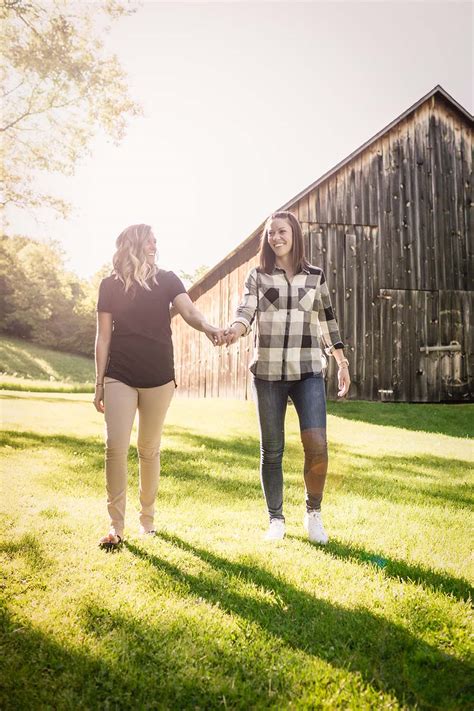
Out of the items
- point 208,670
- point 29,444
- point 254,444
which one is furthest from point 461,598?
point 29,444

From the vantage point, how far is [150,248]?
3676 millimetres

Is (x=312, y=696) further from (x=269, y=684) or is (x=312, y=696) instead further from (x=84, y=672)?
(x=84, y=672)

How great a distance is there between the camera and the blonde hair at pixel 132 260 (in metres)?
3.60

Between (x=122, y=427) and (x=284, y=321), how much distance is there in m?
1.40

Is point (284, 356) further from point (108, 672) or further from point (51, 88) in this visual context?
point (51, 88)

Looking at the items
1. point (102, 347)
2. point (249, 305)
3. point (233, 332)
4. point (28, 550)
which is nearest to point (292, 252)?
point (249, 305)

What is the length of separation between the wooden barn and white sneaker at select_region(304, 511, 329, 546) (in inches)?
349

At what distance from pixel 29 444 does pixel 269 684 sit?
6.14 meters

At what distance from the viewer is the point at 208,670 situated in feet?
6.95

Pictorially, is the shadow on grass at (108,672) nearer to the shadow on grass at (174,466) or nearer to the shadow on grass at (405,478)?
the shadow on grass at (174,466)

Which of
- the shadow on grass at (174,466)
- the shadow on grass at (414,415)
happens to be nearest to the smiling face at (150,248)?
the shadow on grass at (174,466)

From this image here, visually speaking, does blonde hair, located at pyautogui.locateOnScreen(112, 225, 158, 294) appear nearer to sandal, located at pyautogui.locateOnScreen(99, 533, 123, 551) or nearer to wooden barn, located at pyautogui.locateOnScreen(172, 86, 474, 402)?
sandal, located at pyautogui.locateOnScreen(99, 533, 123, 551)

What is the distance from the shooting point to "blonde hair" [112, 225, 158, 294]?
3602 millimetres

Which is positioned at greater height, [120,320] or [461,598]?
[120,320]
